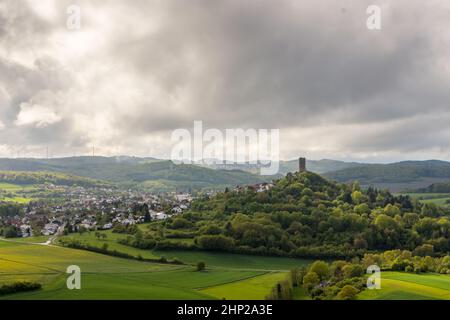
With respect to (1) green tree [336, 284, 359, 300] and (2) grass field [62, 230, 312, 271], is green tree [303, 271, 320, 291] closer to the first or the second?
(1) green tree [336, 284, 359, 300]

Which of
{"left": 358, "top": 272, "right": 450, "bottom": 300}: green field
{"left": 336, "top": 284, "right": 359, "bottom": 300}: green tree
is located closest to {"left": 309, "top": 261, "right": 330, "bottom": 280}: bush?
{"left": 358, "top": 272, "right": 450, "bottom": 300}: green field

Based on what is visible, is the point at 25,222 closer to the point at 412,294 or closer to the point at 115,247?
the point at 115,247

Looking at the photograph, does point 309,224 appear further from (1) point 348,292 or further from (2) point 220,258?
(1) point 348,292

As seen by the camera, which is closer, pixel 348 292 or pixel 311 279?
pixel 348 292

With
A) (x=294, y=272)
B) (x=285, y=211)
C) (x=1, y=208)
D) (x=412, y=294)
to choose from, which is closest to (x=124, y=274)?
(x=294, y=272)

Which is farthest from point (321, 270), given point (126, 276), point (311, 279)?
point (126, 276)
